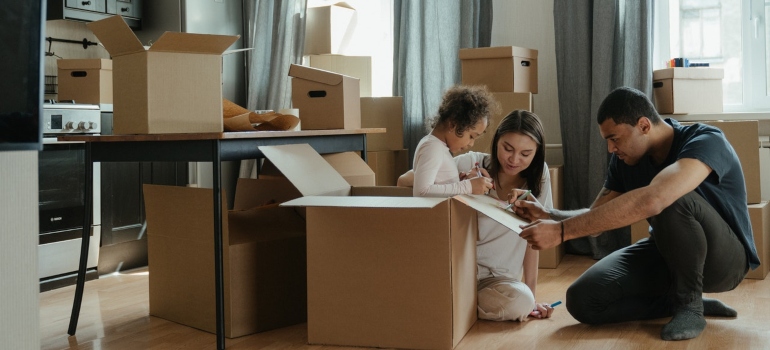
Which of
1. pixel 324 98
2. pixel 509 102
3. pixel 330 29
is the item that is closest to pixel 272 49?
pixel 330 29

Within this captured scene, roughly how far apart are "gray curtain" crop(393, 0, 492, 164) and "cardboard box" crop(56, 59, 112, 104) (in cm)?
149

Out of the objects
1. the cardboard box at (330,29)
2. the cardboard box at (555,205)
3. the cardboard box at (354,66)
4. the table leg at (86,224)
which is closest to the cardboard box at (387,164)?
the cardboard box at (354,66)

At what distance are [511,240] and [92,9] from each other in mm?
2541

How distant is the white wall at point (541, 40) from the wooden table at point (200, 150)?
172cm

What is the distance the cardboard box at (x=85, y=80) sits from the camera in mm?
3715

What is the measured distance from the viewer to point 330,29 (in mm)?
4293

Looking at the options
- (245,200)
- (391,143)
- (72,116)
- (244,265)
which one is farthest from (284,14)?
(244,265)

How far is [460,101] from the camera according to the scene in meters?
2.76

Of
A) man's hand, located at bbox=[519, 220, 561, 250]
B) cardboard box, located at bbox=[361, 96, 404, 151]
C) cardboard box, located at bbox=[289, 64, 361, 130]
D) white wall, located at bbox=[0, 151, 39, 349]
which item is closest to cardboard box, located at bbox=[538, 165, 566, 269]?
cardboard box, located at bbox=[361, 96, 404, 151]

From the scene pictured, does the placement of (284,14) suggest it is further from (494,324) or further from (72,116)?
(494,324)

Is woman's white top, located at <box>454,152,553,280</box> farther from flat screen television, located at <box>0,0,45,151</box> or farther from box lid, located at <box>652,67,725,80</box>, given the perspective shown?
flat screen television, located at <box>0,0,45,151</box>

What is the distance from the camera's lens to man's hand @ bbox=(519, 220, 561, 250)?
210 cm

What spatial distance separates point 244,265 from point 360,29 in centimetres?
244

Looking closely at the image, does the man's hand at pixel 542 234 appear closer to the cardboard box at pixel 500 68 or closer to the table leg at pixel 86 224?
the table leg at pixel 86 224
